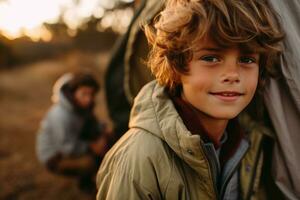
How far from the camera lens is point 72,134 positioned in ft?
14.0

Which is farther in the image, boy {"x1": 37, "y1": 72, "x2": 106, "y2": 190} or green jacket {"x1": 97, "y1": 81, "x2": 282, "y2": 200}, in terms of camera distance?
boy {"x1": 37, "y1": 72, "x2": 106, "y2": 190}

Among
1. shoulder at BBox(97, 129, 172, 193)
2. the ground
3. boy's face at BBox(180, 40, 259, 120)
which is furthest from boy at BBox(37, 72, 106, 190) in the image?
boy's face at BBox(180, 40, 259, 120)

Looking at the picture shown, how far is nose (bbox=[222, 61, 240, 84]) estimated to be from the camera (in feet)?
5.08

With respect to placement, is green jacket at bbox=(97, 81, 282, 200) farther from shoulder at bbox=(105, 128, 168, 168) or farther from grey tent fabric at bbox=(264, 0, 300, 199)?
grey tent fabric at bbox=(264, 0, 300, 199)

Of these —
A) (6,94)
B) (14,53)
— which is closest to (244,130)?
(6,94)

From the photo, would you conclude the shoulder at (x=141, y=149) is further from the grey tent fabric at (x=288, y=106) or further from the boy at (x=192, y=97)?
the grey tent fabric at (x=288, y=106)

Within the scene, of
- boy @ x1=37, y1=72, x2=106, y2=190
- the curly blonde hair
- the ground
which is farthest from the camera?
the ground

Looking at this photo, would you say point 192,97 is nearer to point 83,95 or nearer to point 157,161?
point 157,161

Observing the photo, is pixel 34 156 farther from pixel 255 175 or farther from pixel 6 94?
pixel 6 94

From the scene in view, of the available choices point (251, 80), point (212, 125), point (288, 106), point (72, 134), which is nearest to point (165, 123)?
point (212, 125)

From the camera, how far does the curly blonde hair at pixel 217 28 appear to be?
1515 millimetres

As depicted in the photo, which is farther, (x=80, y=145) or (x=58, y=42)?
(x=58, y=42)

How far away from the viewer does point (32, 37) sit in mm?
18000

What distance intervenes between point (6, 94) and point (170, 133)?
9.96 metres
